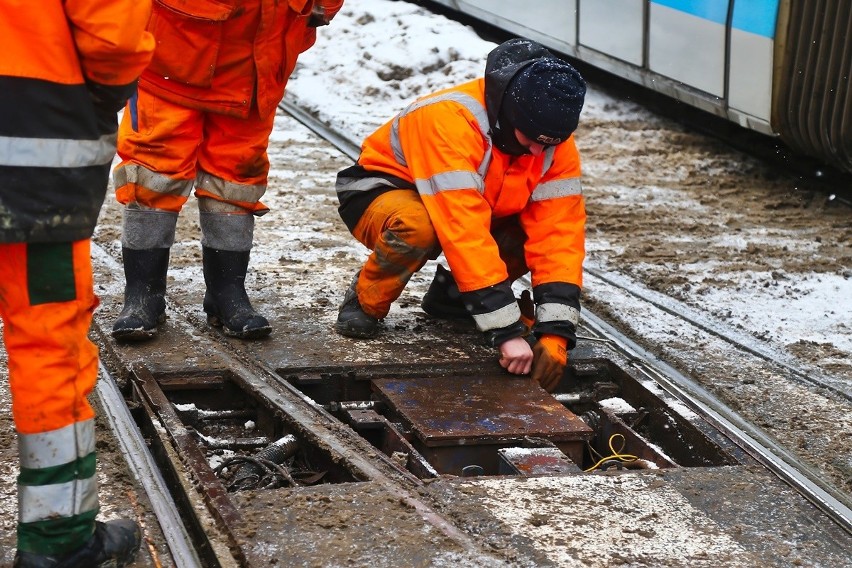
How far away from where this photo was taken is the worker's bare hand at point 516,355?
13.0ft

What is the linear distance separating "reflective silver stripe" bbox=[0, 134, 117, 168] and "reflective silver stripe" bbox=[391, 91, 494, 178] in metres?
1.76

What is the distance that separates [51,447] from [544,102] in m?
1.97

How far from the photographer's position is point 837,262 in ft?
18.6

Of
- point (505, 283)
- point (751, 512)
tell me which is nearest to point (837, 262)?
point (505, 283)

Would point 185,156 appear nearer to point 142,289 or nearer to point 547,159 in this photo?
point 142,289

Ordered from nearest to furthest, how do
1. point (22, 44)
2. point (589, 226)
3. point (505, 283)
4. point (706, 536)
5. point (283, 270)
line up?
1. point (22, 44)
2. point (706, 536)
3. point (505, 283)
4. point (283, 270)
5. point (589, 226)

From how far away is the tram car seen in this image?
649cm

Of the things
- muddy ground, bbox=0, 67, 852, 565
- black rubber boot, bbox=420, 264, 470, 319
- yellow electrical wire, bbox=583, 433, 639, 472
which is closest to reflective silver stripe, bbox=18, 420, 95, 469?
muddy ground, bbox=0, 67, 852, 565

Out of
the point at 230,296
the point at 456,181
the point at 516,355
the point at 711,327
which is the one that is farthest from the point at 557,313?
the point at 230,296

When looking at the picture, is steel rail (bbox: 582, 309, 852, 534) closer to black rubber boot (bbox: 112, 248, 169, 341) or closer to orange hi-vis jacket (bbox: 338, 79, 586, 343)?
orange hi-vis jacket (bbox: 338, 79, 586, 343)

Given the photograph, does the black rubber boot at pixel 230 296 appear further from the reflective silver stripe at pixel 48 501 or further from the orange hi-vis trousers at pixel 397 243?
the reflective silver stripe at pixel 48 501

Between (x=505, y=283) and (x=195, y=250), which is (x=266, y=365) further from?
(x=195, y=250)

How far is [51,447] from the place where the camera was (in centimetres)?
250

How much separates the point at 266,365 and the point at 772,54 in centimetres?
399
